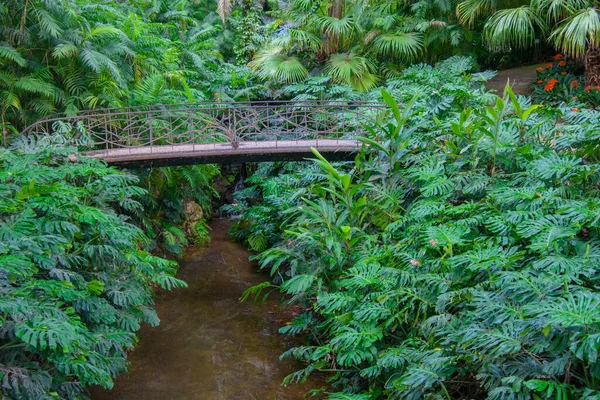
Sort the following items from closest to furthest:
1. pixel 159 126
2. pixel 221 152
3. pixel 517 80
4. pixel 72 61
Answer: pixel 221 152, pixel 72 61, pixel 159 126, pixel 517 80

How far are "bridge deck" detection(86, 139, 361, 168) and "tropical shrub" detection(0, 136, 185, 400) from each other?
3.97 ft

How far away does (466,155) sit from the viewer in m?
5.95

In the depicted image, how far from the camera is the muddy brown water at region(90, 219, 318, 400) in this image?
17.5 ft

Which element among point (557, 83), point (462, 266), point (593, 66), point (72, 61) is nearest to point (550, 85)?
point (557, 83)

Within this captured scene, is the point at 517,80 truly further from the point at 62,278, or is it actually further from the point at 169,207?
the point at 62,278

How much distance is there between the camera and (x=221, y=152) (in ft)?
24.3

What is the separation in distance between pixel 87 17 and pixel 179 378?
6.05 metres

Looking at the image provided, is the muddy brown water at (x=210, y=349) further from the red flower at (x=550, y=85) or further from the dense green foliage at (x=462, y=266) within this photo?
the red flower at (x=550, y=85)

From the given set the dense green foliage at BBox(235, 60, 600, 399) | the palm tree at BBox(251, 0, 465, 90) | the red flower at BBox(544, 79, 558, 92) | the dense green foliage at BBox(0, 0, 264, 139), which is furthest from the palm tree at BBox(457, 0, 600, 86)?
the dense green foliage at BBox(0, 0, 264, 139)

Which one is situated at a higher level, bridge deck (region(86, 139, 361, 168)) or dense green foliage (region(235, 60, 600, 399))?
bridge deck (region(86, 139, 361, 168))

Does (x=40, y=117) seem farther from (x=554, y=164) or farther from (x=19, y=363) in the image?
(x=554, y=164)

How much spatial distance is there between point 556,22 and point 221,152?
18.5ft

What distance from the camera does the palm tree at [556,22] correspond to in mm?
7309

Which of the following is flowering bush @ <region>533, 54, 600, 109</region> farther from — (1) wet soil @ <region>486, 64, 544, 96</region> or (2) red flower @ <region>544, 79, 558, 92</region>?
(1) wet soil @ <region>486, 64, 544, 96</region>
